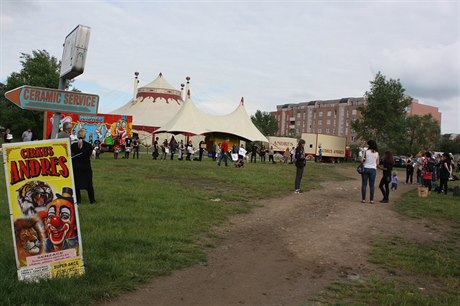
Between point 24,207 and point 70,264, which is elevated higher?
point 24,207

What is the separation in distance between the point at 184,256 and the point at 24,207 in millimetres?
2157

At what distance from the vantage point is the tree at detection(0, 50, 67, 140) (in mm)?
47719

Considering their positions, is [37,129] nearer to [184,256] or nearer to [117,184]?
[117,184]

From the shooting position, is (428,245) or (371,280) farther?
(428,245)

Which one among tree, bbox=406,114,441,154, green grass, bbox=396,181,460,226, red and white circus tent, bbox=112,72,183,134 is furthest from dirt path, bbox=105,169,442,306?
tree, bbox=406,114,441,154

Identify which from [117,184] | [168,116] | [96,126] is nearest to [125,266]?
[117,184]

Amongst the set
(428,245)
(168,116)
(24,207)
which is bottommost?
(428,245)

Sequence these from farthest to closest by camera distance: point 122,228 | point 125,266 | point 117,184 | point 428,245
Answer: point 117,184, point 428,245, point 122,228, point 125,266

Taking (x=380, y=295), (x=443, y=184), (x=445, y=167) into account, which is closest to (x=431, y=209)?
(x=445, y=167)

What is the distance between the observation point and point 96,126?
2941 centimetres

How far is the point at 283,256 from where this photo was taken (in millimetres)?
6098

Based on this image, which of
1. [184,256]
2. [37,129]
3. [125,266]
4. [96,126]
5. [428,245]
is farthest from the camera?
[37,129]

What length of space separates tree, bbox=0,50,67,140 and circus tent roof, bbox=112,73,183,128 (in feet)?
28.5

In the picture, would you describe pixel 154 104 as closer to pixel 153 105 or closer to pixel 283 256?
pixel 153 105
